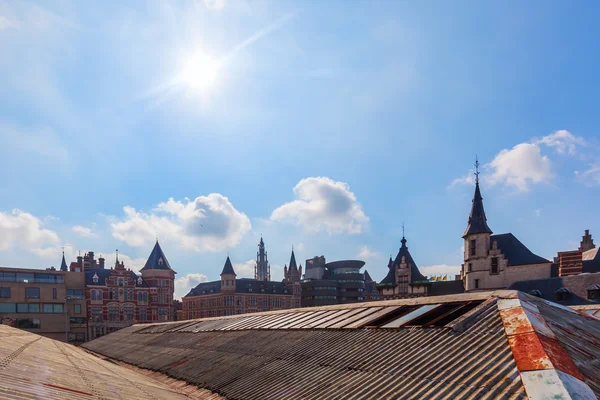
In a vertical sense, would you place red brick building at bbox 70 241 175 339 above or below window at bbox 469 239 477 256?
below

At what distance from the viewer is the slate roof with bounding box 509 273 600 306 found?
4034 centimetres

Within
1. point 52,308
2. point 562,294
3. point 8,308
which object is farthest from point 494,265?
point 8,308

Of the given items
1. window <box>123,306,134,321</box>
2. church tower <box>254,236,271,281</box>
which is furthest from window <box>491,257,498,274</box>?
church tower <box>254,236,271,281</box>

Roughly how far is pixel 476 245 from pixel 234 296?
63.4m

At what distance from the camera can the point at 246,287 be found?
106750 mm

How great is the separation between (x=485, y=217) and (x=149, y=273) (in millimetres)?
59624

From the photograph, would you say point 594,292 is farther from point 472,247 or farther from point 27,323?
point 27,323

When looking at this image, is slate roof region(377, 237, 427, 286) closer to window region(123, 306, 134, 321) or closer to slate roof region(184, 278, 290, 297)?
window region(123, 306, 134, 321)

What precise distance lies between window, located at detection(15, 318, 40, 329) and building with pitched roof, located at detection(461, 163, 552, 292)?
60268 mm

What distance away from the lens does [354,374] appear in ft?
28.6

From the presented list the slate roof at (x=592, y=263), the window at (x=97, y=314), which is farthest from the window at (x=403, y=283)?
the window at (x=97, y=314)

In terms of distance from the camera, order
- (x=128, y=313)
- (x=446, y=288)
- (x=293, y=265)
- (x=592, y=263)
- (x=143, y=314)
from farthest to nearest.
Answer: (x=293, y=265) → (x=143, y=314) → (x=128, y=313) → (x=446, y=288) → (x=592, y=263)

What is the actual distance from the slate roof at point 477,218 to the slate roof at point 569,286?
1016cm

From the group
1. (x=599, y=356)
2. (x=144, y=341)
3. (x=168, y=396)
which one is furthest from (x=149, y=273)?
(x=599, y=356)
